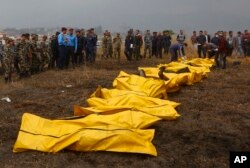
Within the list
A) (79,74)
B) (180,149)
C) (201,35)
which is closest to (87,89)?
(79,74)

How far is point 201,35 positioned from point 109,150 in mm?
14967

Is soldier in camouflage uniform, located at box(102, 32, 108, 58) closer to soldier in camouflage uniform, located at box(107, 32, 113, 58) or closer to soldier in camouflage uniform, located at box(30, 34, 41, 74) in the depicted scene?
soldier in camouflage uniform, located at box(107, 32, 113, 58)

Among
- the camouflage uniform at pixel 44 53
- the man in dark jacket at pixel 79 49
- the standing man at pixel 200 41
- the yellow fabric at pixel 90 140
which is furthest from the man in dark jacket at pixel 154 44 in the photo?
the yellow fabric at pixel 90 140

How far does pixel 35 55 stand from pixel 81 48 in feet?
9.34

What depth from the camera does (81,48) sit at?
18.7 meters

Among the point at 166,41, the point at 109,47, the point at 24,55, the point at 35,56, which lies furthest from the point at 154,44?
the point at 24,55

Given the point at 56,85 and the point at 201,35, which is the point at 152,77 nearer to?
the point at 56,85

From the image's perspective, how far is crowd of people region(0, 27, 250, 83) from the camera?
15.6 m

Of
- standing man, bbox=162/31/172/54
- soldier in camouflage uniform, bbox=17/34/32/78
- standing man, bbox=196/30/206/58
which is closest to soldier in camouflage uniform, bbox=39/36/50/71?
soldier in camouflage uniform, bbox=17/34/32/78

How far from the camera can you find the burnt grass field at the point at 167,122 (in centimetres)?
689

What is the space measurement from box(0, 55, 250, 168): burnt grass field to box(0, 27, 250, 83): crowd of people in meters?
0.77

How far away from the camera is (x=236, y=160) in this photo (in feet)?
19.8

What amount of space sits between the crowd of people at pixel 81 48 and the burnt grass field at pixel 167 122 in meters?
0.77

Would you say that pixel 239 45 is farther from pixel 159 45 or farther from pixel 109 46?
pixel 109 46
